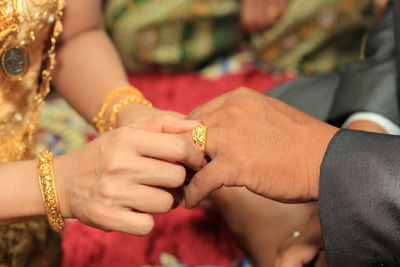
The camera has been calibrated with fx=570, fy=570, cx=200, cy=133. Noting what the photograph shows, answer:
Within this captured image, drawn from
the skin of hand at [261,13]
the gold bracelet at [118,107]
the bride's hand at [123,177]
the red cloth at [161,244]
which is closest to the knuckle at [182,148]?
the bride's hand at [123,177]

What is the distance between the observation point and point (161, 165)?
28.7 inches

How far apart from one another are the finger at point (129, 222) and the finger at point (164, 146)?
0.25 ft

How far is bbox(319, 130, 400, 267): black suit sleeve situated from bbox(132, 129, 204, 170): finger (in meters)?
0.18

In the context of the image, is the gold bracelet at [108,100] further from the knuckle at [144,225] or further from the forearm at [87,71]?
the knuckle at [144,225]

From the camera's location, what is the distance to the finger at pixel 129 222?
0.71 m

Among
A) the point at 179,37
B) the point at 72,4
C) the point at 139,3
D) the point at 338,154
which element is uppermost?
the point at 72,4

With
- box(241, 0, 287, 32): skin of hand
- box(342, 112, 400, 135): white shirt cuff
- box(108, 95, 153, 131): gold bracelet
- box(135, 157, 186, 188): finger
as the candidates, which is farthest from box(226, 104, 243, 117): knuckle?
box(241, 0, 287, 32): skin of hand

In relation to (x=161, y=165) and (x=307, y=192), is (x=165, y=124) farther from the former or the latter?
(x=307, y=192)

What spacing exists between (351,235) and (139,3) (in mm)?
1177

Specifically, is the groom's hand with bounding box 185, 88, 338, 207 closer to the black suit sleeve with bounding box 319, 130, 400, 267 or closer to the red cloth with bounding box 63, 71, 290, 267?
the black suit sleeve with bounding box 319, 130, 400, 267

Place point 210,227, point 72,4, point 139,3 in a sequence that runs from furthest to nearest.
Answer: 1. point 139,3
2. point 210,227
3. point 72,4

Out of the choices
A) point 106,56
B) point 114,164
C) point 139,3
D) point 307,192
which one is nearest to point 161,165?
point 114,164

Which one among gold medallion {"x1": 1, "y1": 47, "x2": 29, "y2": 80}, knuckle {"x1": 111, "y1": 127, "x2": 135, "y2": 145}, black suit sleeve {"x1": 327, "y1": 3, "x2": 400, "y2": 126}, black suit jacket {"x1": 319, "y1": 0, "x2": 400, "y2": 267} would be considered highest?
gold medallion {"x1": 1, "y1": 47, "x2": 29, "y2": 80}

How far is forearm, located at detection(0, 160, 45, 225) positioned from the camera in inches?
29.3
